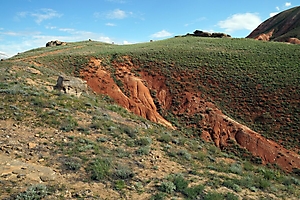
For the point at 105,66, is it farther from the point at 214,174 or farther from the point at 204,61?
the point at 214,174

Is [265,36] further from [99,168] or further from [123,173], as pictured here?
[99,168]

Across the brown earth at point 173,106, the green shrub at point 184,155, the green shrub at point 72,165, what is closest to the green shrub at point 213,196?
the green shrub at point 184,155

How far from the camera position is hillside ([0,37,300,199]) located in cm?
727

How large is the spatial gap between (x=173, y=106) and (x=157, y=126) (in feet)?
23.0

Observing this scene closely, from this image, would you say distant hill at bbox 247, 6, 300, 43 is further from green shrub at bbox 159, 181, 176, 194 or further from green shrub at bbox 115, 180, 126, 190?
green shrub at bbox 115, 180, 126, 190

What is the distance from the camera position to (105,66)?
26781 mm

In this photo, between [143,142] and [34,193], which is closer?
[34,193]

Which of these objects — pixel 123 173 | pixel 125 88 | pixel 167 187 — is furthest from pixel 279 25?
pixel 123 173

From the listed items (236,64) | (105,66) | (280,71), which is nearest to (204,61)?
(236,64)

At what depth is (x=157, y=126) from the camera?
1627 centimetres

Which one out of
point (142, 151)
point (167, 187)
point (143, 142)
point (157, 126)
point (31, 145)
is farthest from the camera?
point (157, 126)

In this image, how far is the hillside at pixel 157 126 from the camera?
7.27 meters

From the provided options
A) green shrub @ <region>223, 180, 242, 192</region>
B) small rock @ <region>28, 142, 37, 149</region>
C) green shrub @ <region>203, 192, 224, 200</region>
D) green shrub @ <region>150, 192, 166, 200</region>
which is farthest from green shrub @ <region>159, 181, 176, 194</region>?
small rock @ <region>28, 142, 37, 149</region>

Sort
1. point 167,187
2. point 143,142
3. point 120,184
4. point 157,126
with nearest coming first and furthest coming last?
1. point 120,184
2. point 167,187
3. point 143,142
4. point 157,126
